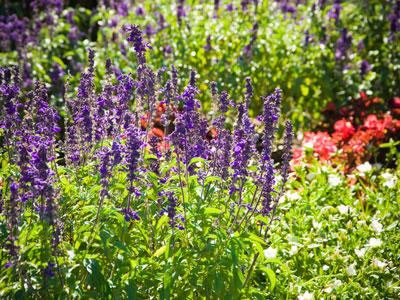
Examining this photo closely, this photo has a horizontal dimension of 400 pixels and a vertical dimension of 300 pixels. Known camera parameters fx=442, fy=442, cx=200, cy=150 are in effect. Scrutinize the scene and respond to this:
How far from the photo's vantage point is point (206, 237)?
2709 mm

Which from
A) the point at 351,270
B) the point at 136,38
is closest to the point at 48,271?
the point at 136,38

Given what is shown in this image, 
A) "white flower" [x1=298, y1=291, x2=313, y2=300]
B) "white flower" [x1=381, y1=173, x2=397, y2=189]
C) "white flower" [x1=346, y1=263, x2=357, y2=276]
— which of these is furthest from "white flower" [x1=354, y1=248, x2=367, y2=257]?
"white flower" [x1=381, y1=173, x2=397, y2=189]

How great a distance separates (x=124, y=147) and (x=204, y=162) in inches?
21.9

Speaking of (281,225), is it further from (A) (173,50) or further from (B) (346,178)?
(A) (173,50)

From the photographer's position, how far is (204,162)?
2.99 m

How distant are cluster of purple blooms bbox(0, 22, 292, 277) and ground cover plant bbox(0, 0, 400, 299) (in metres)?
0.01

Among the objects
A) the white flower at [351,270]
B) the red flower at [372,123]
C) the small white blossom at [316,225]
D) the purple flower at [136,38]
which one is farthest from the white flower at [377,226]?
the purple flower at [136,38]

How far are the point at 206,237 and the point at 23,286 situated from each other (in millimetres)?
1067

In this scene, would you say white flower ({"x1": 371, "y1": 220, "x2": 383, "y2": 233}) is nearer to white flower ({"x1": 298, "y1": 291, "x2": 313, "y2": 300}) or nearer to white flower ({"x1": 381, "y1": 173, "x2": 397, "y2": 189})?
white flower ({"x1": 381, "y1": 173, "x2": 397, "y2": 189})

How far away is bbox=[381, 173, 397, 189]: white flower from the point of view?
4781 mm

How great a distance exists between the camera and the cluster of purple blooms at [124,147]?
8.02 feet

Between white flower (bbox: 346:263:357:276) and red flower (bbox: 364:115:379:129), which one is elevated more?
red flower (bbox: 364:115:379:129)

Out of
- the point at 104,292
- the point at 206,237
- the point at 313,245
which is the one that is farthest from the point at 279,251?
the point at 104,292

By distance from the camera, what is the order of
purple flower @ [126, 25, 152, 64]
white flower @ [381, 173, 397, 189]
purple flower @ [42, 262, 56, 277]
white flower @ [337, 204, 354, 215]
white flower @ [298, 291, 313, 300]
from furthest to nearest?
1. white flower @ [381, 173, 397, 189]
2. white flower @ [337, 204, 354, 215]
3. white flower @ [298, 291, 313, 300]
4. purple flower @ [126, 25, 152, 64]
5. purple flower @ [42, 262, 56, 277]
